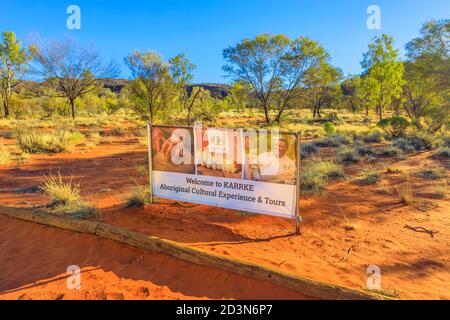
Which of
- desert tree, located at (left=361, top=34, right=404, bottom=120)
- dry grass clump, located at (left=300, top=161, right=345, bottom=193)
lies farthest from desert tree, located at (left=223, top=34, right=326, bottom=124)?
dry grass clump, located at (left=300, top=161, right=345, bottom=193)

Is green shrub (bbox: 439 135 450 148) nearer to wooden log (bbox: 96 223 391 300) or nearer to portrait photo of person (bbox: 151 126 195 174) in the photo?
portrait photo of person (bbox: 151 126 195 174)

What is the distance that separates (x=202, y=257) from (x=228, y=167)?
194 cm

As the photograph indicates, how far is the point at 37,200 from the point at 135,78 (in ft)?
56.5

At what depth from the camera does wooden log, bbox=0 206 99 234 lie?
4.82 meters

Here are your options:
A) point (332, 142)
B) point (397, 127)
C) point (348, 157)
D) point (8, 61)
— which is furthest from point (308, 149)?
point (8, 61)

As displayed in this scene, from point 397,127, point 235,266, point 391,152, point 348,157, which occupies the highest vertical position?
point 397,127

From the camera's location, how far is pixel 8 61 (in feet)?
92.5

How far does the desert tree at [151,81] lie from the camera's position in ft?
72.2

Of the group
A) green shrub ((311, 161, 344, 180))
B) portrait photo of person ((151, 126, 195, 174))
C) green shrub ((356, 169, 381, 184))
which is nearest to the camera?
portrait photo of person ((151, 126, 195, 174))

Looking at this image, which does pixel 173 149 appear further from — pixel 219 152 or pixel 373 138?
pixel 373 138

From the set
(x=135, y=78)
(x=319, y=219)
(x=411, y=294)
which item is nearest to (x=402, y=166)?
(x=319, y=219)

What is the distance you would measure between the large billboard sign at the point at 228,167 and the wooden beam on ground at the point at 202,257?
1551mm

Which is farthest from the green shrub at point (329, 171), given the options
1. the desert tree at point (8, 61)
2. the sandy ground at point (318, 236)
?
the desert tree at point (8, 61)

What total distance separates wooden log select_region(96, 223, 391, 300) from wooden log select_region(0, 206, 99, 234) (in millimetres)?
266
